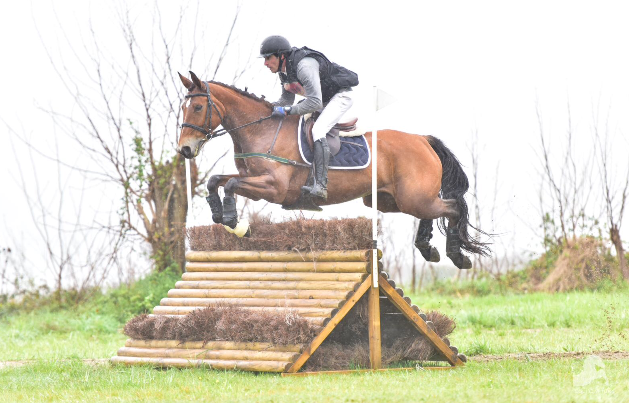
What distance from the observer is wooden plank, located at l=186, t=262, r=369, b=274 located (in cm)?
639

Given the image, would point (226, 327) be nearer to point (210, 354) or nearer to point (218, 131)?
point (210, 354)

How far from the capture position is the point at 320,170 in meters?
6.55

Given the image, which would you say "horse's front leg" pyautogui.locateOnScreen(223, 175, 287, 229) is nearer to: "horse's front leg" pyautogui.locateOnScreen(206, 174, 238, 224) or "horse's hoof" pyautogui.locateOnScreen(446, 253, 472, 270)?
"horse's front leg" pyautogui.locateOnScreen(206, 174, 238, 224)

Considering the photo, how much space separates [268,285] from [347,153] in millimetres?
1224

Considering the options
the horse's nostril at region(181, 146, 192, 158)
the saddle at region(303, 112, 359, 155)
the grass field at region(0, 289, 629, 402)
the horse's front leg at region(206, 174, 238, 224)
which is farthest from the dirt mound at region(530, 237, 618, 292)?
the horse's nostril at region(181, 146, 192, 158)

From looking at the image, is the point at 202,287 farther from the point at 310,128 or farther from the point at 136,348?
the point at 310,128

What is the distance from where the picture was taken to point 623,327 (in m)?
9.66

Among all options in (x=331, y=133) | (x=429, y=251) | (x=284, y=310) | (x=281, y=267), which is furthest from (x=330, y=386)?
(x=429, y=251)

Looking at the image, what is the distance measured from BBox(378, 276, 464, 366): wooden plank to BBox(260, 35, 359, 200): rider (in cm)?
86

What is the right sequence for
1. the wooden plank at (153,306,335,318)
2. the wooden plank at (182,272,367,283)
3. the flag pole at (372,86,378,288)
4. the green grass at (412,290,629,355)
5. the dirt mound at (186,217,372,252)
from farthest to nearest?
the green grass at (412,290,629,355) < the dirt mound at (186,217,372,252) < the wooden plank at (182,272,367,283) < the flag pole at (372,86,378,288) < the wooden plank at (153,306,335,318)

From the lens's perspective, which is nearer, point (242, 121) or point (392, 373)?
point (392, 373)

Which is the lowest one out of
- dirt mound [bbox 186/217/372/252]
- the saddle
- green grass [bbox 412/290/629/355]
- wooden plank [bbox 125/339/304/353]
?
green grass [bbox 412/290/629/355]

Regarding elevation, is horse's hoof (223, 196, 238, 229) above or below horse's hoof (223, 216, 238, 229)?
above

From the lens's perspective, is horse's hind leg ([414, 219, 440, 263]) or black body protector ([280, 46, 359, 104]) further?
horse's hind leg ([414, 219, 440, 263])
